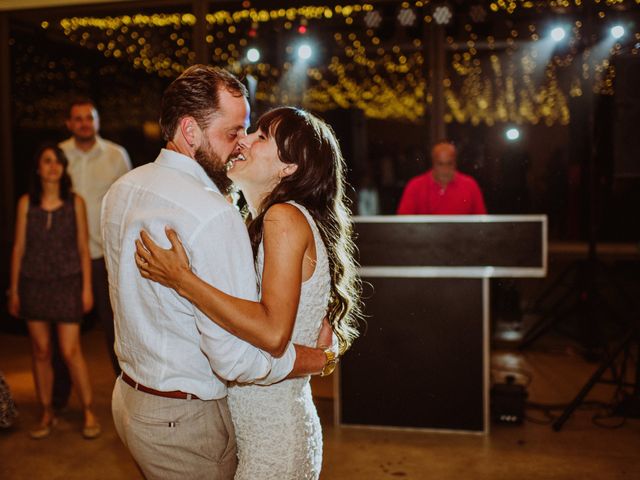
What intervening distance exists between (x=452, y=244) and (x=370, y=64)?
4.35 metres

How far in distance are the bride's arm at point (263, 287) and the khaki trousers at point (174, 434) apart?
0.23 meters

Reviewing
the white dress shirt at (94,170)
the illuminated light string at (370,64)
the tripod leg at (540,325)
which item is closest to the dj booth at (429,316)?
the white dress shirt at (94,170)

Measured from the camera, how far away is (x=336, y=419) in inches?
158

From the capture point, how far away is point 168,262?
1465 millimetres

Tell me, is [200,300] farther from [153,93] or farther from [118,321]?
[153,93]

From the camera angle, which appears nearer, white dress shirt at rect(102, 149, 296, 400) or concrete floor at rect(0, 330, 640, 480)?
white dress shirt at rect(102, 149, 296, 400)

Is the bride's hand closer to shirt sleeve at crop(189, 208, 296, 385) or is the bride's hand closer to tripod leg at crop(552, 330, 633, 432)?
shirt sleeve at crop(189, 208, 296, 385)

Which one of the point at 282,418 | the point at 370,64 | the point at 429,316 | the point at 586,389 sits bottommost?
the point at 586,389

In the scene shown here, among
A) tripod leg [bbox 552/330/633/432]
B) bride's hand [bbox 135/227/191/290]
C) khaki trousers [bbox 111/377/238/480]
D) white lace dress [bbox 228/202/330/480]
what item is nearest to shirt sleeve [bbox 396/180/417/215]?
tripod leg [bbox 552/330/633/432]

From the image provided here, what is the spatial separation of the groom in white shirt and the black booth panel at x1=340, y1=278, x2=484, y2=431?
227 cm

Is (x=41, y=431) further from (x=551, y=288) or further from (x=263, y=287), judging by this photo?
(x=551, y=288)

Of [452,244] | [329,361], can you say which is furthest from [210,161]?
[452,244]

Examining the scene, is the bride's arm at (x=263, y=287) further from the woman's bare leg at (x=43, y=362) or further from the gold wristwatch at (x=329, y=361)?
the woman's bare leg at (x=43, y=362)

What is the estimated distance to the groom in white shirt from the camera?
4.90 ft
